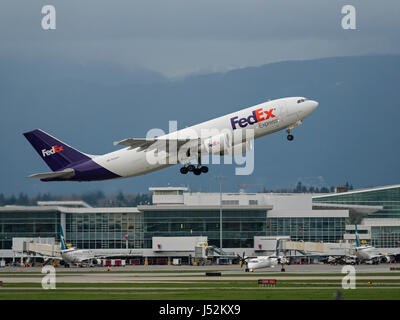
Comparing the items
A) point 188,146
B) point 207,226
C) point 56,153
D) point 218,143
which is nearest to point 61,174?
point 56,153

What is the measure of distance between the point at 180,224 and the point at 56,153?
81.3 m

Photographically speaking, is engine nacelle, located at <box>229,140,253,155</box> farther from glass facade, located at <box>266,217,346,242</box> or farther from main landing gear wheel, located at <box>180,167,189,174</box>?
glass facade, located at <box>266,217,346,242</box>

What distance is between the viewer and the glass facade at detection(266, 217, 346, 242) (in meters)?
177

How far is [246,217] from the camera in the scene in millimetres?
174000

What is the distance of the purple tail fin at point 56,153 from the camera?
91.4m

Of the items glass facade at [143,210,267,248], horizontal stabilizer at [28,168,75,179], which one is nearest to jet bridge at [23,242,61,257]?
glass facade at [143,210,267,248]

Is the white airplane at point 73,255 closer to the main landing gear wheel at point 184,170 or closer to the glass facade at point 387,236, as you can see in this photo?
the main landing gear wheel at point 184,170

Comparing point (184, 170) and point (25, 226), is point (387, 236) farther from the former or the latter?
point (184, 170)

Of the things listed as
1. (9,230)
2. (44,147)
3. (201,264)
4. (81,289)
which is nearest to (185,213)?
(201,264)

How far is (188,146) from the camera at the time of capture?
88.0 meters

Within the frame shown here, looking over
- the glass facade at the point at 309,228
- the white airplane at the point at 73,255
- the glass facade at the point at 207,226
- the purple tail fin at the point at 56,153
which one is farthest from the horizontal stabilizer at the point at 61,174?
the glass facade at the point at 309,228

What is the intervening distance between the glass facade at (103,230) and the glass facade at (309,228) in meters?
28.8
